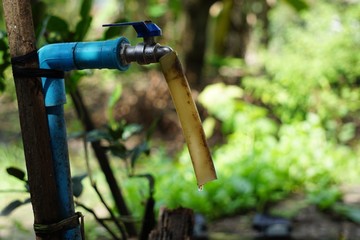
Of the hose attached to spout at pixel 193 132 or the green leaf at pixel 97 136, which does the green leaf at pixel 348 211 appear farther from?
the hose attached to spout at pixel 193 132

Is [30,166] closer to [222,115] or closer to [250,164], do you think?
[250,164]

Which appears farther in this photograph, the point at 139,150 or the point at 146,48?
the point at 139,150

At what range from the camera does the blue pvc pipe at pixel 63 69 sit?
1267mm

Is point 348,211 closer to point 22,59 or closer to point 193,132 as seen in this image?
point 193,132

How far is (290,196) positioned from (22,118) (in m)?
2.94

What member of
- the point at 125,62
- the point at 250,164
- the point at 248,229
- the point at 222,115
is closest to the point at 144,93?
the point at 222,115

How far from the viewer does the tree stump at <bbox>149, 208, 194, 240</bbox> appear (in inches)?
73.0

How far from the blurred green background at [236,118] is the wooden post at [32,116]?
59cm

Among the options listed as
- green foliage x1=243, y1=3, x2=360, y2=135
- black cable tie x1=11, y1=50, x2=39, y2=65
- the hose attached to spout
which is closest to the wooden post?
black cable tie x1=11, y1=50, x2=39, y2=65

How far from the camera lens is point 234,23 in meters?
7.29

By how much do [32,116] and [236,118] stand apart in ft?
11.4

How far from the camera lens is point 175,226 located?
187 cm

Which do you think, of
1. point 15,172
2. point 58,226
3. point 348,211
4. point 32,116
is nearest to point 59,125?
point 32,116

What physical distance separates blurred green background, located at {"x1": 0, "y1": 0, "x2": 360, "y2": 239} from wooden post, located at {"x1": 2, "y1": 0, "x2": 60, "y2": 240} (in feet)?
1.92
